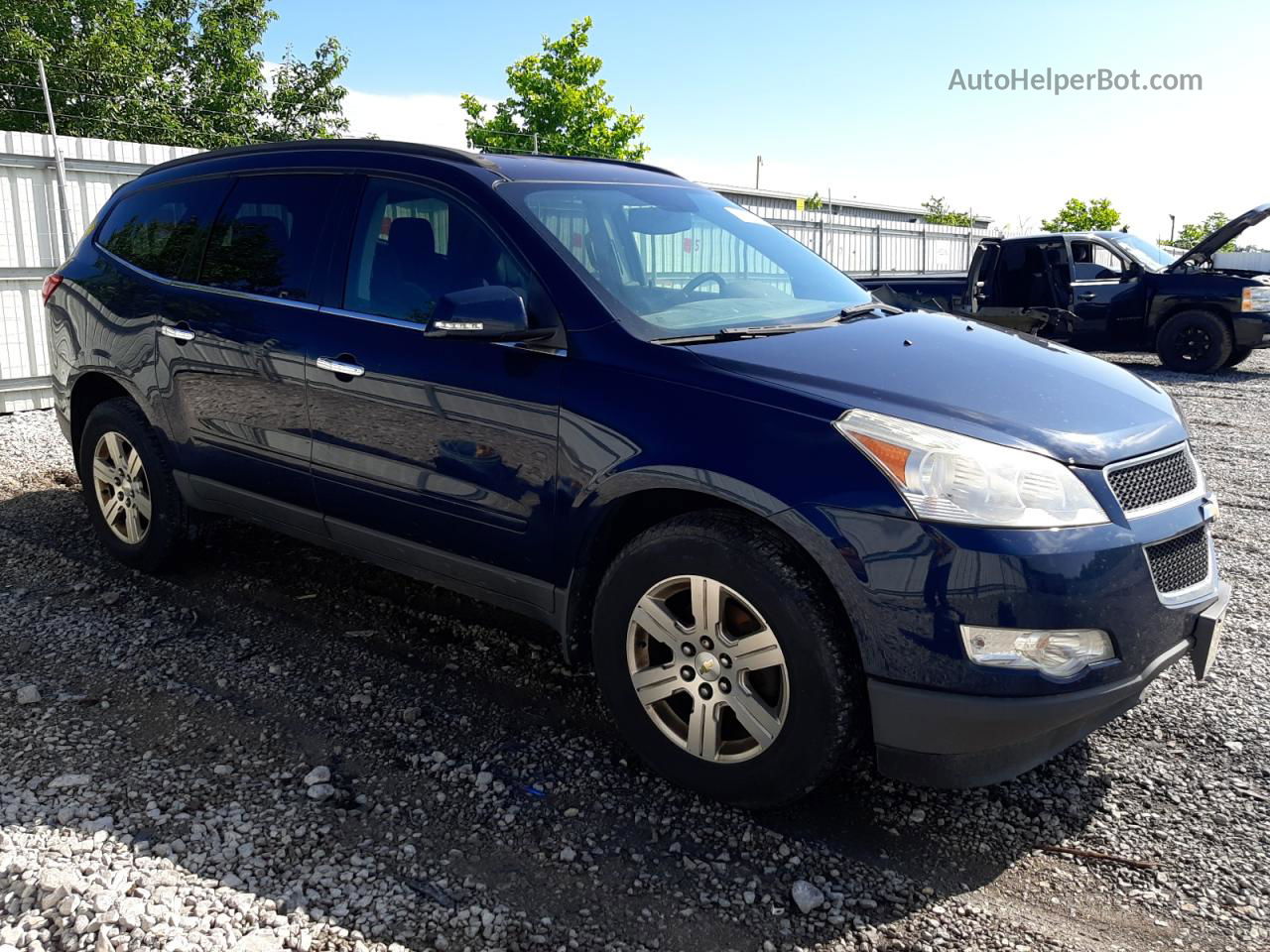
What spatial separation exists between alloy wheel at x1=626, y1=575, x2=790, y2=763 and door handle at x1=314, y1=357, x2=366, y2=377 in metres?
1.45

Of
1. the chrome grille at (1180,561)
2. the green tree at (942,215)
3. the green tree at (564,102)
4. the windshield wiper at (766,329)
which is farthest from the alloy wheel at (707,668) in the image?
the green tree at (942,215)

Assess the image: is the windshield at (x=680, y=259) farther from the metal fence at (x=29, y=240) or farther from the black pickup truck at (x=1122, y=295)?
the black pickup truck at (x=1122, y=295)

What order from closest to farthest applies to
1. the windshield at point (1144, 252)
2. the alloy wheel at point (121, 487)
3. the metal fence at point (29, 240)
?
the alloy wheel at point (121, 487) → the metal fence at point (29, 240) → the windshield at point (1144, 252)

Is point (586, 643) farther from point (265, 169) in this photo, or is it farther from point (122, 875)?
point (265, 169)

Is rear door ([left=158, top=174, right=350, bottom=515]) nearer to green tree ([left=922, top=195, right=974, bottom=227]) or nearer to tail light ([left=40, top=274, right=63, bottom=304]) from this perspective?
tail light ([left=40, top=274, right=63, bottom=304])

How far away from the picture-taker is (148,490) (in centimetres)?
487

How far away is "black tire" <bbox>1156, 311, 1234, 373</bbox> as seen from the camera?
13.4m

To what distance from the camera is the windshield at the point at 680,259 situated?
3441 mm

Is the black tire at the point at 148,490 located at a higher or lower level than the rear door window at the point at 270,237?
lower

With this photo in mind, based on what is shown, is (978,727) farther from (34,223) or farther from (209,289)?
(34,223)

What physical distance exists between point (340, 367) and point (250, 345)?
623 millimetres

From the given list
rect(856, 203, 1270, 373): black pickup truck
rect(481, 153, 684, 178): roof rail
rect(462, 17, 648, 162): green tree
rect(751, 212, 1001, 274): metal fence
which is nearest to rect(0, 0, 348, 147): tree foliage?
rect(462, 17, 648, 162): green tree

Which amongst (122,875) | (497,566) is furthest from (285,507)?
(122,875)

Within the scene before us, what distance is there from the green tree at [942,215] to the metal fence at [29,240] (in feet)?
113
